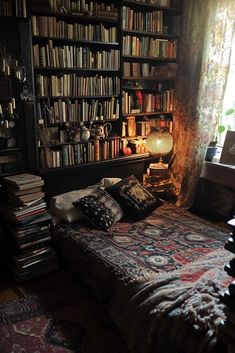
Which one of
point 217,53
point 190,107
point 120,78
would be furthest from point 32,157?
point 217,53

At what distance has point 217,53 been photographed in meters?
3.21

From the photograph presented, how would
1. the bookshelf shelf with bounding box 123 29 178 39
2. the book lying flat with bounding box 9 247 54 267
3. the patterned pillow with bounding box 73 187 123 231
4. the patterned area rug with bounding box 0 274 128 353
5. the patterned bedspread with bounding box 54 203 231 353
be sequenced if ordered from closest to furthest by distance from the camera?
the patterned bedspread with bounding box 54 203 231 353 < the patterned area rug with bounding box 0 274 128 353 < the book lying flat with bounding box 9 247 54 267 < the patterned pillow with bounding box 73 187 123 231 < the bookshelf shelf with bounding box 123 29 178 39

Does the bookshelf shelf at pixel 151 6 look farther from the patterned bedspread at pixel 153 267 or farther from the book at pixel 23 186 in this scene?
the patterned bedspread at pixel 153 267

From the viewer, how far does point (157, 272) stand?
6.80 ft

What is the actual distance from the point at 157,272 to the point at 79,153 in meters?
1.48

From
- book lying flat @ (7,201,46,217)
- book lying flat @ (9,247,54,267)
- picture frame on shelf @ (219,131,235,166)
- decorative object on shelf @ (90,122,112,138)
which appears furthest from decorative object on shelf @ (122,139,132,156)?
book lying flat @ (9,247,54,267)

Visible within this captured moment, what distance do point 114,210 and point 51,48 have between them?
1.46 metres

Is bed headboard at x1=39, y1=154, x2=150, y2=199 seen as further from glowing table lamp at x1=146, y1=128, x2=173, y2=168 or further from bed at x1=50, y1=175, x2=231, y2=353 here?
bed at x1=50, y1=175, x2=231, y2=353

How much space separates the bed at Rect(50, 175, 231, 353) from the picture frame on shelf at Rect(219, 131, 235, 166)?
0.65m

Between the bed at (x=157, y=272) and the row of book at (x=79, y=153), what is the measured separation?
0.59m

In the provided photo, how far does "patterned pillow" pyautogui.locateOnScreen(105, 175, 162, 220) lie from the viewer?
2900mm

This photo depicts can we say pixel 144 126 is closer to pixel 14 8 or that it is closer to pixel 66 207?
pixel 66 207

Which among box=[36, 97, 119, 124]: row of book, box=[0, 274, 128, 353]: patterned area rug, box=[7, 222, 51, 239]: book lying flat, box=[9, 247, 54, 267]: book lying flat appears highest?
box=[36, 97, 119, 124]: row of book

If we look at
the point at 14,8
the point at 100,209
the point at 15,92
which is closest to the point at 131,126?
the point at 100,209
